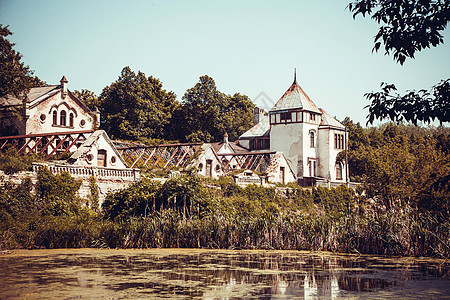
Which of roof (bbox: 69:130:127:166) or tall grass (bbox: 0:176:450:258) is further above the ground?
roof (bbox: 69:130:127:166)

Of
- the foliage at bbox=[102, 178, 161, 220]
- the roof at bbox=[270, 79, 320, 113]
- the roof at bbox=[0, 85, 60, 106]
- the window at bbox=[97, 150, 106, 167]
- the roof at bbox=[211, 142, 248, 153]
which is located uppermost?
the roof at bbox=[270, 79, 320, 113]

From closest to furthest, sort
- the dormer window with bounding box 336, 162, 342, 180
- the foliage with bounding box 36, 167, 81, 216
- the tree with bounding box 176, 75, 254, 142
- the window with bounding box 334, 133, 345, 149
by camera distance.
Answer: the foliage with bounding box 36, 167, 81, 216, the dormer window with bounding box 336, 162, 342, 180, the window with bounding box 334, 133, 345, 149, the tree with bounding box 176, 75, 254, 142

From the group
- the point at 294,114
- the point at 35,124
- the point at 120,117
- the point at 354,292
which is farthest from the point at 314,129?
the point at 354,292

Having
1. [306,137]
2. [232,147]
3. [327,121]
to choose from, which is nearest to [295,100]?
[306,137]

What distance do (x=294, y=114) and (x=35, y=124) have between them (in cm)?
2672

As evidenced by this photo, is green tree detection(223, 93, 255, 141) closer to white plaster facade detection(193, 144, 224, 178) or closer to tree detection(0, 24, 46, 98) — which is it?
white plaster facade detection(193, 144, 224, 178)

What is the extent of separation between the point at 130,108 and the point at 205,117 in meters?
11.5

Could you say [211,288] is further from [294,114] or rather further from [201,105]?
[201,105]

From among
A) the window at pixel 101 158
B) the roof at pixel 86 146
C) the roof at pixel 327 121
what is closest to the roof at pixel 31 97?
the roof at pixel 86 146

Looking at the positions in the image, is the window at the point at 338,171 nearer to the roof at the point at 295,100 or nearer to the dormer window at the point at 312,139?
the dormer window at the point at 312,139

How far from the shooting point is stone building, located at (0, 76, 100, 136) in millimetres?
40312

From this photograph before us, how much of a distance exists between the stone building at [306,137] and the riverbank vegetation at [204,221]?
2078 cm

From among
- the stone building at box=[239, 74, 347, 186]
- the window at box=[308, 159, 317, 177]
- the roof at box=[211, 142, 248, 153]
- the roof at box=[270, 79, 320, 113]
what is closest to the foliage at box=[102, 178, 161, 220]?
the stone building at box=[239, 74, 347, 186]

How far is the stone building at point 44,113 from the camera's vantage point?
132 ft
